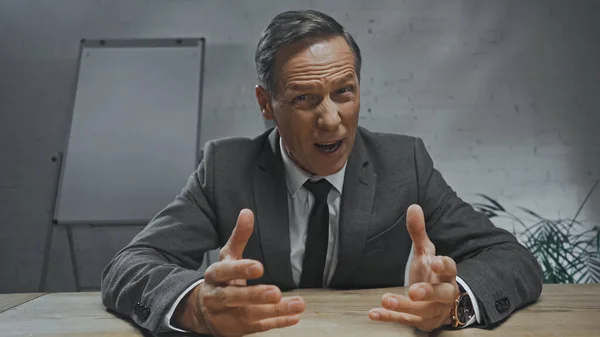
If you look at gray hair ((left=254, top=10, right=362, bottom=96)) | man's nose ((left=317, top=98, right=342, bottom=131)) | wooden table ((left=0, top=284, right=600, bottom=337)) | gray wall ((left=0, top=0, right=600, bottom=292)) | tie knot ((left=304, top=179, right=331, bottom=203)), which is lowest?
wooden table ((left=0, top=284, right=600, bottom=337))

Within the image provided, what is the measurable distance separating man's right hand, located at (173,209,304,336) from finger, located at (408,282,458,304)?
0.58 feet

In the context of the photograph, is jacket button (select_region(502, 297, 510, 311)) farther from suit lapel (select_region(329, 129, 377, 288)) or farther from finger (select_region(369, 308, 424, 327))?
suit lapel (select_region(329, 129, 377, 288))

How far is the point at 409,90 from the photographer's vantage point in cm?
366

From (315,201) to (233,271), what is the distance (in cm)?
69

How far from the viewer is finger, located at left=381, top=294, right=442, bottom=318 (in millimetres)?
917

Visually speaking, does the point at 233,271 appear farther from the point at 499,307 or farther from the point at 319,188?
the point at 319,188

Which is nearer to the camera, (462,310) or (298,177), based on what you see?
(462,310)

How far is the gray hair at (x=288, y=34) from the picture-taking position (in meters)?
1.48

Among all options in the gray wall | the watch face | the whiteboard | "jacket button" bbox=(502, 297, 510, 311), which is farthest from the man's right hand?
the gray wall

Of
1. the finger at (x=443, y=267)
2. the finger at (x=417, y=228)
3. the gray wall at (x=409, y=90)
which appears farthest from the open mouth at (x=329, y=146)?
the gray wall at (x=409, y=90)

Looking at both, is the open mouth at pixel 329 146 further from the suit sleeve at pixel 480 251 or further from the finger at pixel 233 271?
the finger at pixel 233 271

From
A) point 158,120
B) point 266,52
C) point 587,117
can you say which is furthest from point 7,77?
point 587,117

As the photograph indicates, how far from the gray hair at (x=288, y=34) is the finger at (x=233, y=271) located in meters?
0.68

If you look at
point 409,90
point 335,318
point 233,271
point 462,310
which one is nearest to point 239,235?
point 233,271
